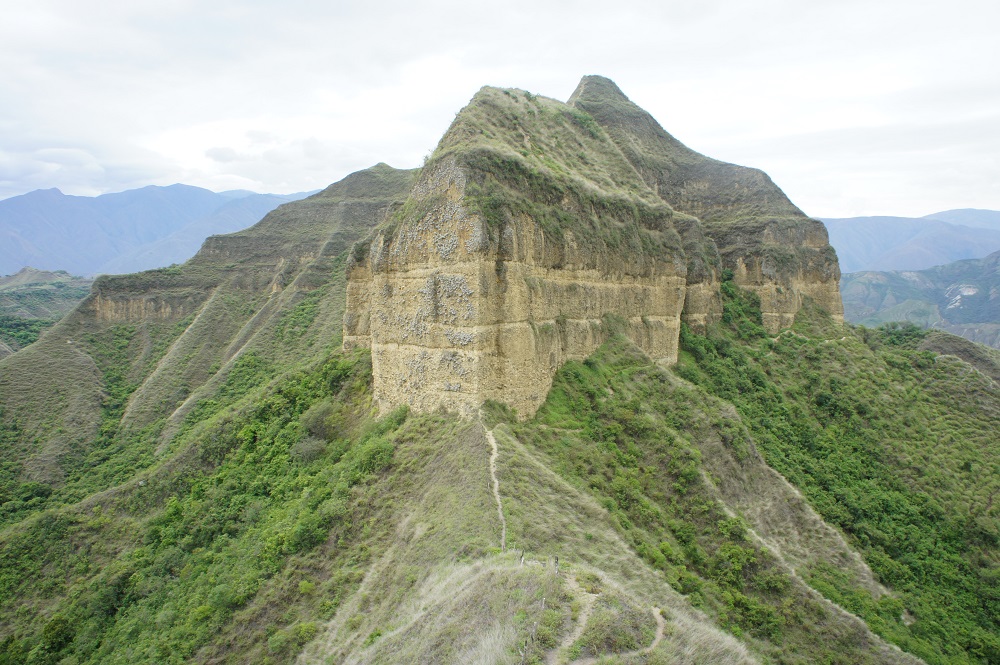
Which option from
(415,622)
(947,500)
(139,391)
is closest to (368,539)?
(415,622)

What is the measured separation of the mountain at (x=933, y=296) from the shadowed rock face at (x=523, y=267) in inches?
4090

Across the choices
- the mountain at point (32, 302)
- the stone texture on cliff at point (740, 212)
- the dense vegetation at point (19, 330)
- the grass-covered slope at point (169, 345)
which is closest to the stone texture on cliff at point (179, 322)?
the grass-covered slope at point (169, 345)

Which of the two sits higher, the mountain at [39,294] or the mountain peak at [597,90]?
the mountain peak at [597,90]

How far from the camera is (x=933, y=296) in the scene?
134625mm

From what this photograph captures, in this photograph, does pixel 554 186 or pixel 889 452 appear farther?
pixel 889 452

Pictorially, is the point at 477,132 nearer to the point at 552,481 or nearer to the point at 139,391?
the point at 552,481

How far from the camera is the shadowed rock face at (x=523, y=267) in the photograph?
61.3 ft

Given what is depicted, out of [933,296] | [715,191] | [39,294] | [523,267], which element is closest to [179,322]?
[523,267]

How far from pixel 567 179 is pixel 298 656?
793 inches

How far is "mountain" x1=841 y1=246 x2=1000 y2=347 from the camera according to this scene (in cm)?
12116

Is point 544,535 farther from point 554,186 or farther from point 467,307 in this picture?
point 554,186

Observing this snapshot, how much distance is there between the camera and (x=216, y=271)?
55188 millimetres

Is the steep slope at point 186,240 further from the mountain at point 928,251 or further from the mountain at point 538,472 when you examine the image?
the mountain at point 928,251

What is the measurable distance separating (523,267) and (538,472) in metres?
7.55
